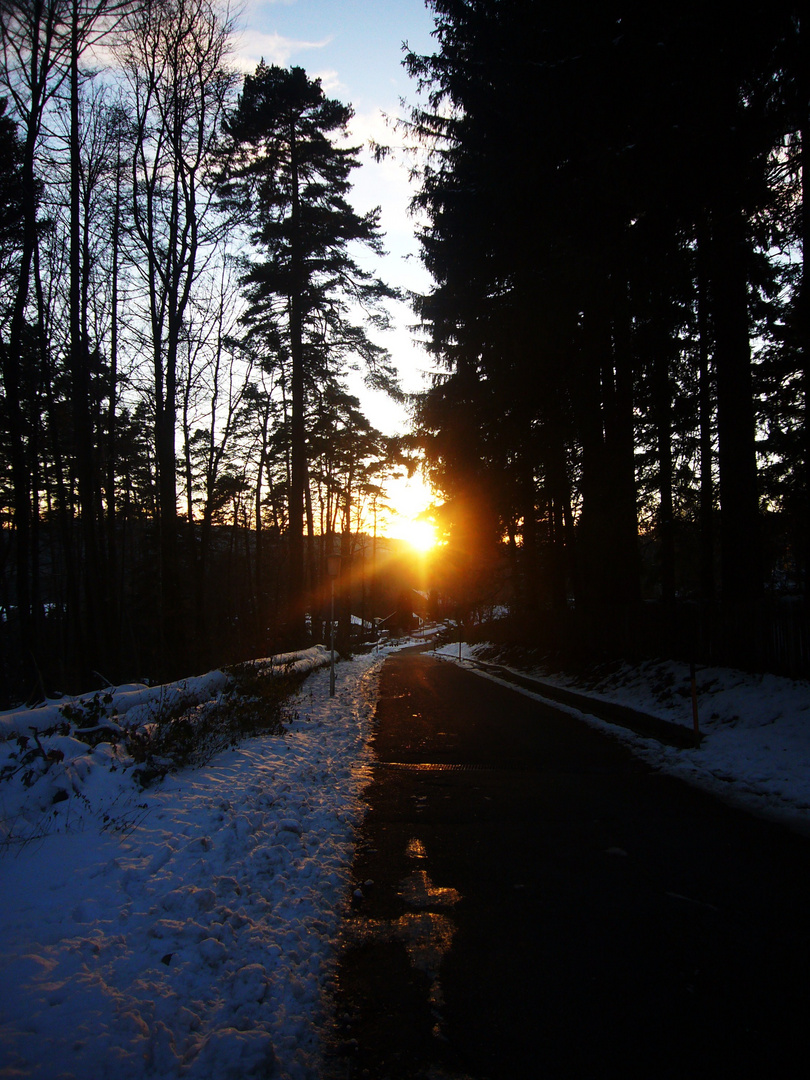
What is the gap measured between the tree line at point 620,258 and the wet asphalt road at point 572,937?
7.00 meters

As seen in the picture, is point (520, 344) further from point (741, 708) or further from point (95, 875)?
point (95, 875)

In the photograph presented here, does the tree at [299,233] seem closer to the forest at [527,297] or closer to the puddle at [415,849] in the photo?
the forest at [527,297]

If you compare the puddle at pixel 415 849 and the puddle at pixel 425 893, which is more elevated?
the puddle at pixel 425 893

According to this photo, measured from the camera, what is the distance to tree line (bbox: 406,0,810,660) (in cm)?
988

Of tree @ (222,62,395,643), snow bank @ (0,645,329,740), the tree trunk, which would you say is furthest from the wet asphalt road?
tree @ (222,62,395,643)

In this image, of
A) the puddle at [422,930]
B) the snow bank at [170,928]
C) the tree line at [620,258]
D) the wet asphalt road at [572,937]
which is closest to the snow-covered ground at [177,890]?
the snow bank at [170,928]

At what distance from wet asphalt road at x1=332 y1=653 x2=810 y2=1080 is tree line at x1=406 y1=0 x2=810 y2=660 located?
23.0ft

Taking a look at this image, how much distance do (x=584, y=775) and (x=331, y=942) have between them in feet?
14.8

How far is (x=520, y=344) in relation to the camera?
14539 mm

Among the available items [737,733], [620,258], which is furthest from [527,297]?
[737,733]

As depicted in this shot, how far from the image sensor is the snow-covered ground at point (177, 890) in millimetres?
2656

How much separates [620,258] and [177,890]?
40.6ft

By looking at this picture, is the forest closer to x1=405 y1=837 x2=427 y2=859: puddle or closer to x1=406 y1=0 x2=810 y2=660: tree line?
x1=406 y1=0 x2=810 y2=660: tree line

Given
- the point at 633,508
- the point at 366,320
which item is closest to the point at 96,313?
the point at 366,320
